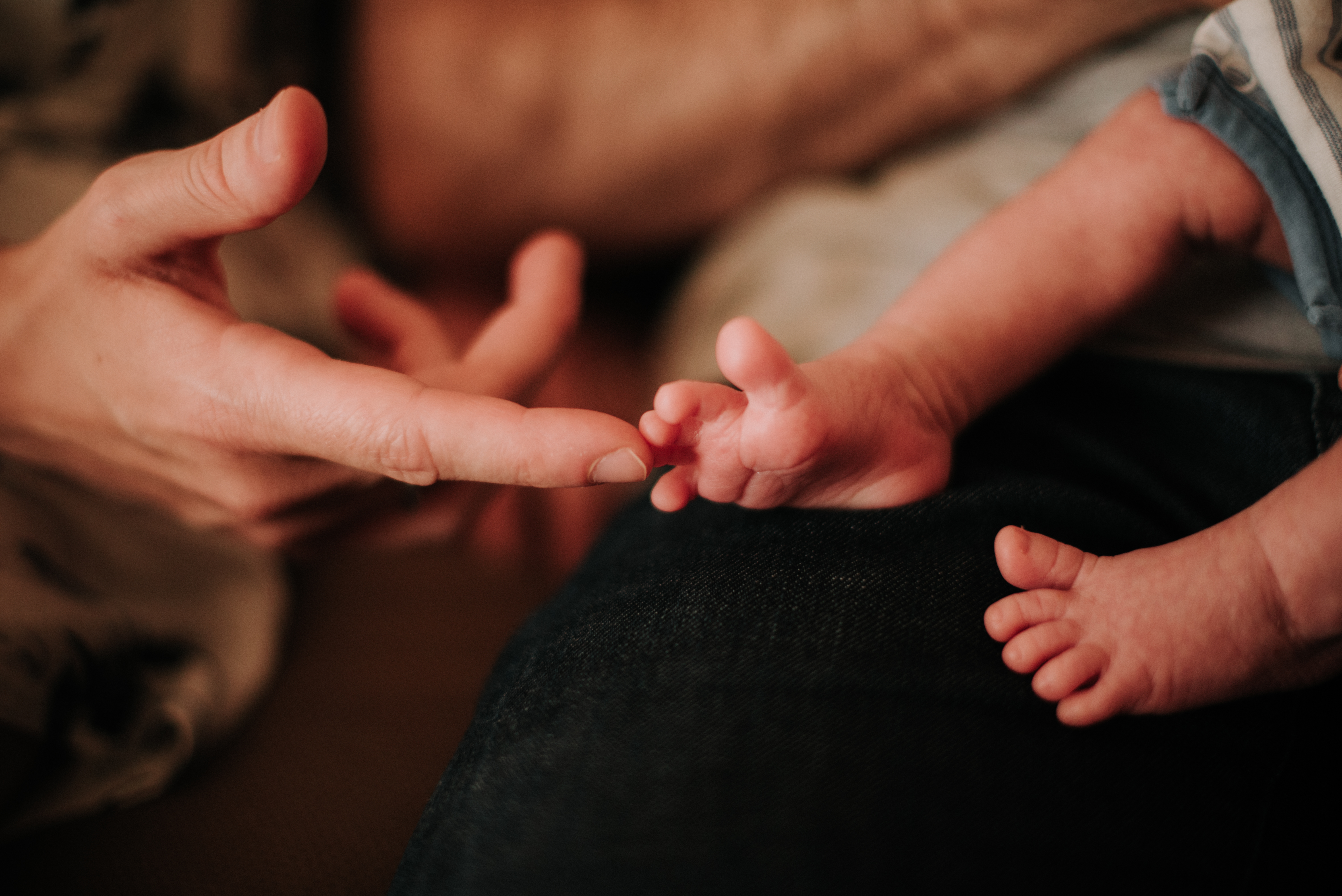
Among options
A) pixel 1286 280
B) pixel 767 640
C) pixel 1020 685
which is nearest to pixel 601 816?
pixel 767 640

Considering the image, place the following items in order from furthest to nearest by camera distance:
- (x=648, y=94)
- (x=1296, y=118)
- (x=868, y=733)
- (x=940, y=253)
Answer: (x=648, y=94) < (x=940, y=253) < (x=1296, y=118) < (x=868, y=733)

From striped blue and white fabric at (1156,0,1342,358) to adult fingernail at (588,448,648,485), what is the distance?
1.43 feet

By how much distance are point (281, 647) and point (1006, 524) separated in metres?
0.56

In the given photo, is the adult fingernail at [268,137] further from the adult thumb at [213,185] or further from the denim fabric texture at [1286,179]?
the denim fabric texture at [1286,179]

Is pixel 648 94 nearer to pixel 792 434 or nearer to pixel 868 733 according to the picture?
pixel 792 434

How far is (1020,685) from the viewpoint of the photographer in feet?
1.29

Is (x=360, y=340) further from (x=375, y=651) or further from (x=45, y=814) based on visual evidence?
(x=45, y=814)

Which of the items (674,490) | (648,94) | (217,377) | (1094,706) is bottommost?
(1094,706)

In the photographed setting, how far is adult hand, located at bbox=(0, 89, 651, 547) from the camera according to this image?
396 millimetres

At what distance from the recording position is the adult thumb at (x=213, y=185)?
381 millimetres

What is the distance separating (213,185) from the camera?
394 millimetres

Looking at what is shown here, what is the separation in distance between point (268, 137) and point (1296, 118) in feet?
1.96

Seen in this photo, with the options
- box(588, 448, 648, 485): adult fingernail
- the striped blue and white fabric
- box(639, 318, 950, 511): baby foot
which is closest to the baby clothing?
the striped blue and white fabric

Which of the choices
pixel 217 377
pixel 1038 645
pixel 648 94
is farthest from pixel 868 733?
pixel 648 94
